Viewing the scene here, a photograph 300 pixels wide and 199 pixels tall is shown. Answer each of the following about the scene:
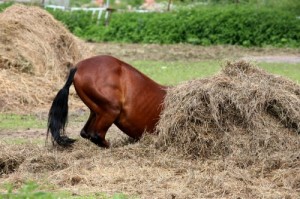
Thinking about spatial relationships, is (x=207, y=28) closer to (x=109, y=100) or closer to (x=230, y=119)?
(x=109, y=100)

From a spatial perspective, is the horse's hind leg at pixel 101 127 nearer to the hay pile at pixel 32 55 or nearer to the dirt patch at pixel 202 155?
the dirt patch at pixel 202 155

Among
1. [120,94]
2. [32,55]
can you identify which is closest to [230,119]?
[120,94]

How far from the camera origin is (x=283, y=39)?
2925cm

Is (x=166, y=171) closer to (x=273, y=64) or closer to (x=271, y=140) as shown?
(x=271, y=140)

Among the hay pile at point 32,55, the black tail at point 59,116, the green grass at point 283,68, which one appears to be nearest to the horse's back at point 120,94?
the black tail at point 59,116

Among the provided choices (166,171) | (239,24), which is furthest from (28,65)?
(239,24)

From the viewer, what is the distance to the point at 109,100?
11.7m

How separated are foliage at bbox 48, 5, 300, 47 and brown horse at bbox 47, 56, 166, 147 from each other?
1766 cm

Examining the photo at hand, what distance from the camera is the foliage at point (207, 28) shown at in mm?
29375

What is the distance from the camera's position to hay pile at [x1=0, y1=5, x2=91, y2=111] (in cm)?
1716

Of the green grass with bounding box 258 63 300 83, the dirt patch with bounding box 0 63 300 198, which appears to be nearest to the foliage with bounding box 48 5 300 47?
the green grass with bounding box 258 63 300 83

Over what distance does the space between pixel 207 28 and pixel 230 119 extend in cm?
1899

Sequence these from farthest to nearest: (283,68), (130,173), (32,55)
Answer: (283,68), (32,55), (130,173)

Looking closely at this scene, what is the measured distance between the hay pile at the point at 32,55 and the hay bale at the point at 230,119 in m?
6.08
